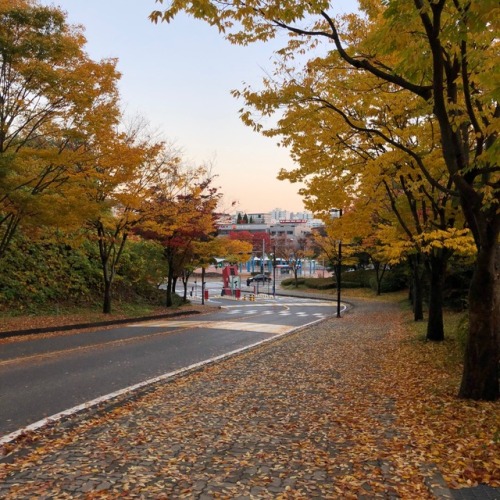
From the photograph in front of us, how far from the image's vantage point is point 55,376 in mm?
8531

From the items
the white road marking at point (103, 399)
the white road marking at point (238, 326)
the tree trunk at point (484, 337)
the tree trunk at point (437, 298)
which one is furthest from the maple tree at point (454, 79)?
the white road marking at point (238, 326)

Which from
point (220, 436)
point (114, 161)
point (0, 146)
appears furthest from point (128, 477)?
point (114, 161)

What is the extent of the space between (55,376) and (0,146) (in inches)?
315

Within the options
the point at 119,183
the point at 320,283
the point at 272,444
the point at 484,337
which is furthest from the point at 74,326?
the point at 320,283

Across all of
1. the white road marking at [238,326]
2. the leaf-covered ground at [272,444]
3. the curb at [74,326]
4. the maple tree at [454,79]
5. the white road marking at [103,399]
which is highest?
the maple tree at [454,79]

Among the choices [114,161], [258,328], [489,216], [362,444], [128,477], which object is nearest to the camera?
[128,477]

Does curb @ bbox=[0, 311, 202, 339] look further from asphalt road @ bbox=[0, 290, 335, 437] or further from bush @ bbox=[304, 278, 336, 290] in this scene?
bush @ bbox=[304, 278, 336, 290]

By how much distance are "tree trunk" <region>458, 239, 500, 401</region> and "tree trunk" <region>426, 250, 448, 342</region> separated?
6770 millimetres

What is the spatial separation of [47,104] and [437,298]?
1233 cm

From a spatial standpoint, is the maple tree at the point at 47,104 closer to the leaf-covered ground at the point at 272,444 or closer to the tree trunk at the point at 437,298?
the leaf-covered ground at the point at 272,444

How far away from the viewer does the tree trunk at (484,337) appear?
6387 millimetres

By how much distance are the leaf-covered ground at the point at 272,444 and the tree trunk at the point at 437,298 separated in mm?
5146

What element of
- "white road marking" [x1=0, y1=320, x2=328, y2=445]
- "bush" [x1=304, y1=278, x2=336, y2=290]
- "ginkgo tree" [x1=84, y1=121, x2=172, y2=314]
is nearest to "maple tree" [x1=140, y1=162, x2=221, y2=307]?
"ginkgo tree" [x1=84, y1=121, x2=172, y2=314]

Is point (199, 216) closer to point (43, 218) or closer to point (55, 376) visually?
point (43, 218)
